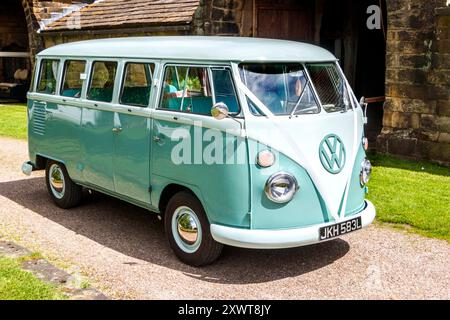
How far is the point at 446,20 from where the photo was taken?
902 centimetres

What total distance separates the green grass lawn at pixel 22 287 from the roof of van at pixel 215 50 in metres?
2.45

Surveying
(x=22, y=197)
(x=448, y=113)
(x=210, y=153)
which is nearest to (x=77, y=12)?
(x=22, y=197)

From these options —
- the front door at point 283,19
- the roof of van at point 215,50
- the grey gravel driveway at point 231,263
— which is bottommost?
the grey gravel driveway at point 231,263

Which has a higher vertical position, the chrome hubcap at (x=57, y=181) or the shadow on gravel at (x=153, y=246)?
the chrome hubcap at (x=57, y=181)

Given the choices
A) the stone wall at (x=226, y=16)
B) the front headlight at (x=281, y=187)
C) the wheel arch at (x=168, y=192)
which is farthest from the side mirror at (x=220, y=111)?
the stone wall at (x=226, y=16)

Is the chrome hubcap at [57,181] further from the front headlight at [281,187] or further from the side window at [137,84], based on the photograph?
the front headlight at [281,187]

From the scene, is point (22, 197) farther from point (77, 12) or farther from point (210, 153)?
point (77, 12)

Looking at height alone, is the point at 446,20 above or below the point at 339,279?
above

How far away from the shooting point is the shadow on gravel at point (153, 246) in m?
5.22

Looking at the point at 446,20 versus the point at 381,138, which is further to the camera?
the point at 381,138

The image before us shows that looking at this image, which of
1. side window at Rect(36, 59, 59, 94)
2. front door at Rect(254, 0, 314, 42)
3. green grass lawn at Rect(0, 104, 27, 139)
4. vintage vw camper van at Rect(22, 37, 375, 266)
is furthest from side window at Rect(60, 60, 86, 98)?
front door at Rect(254, 0, 314, 42)

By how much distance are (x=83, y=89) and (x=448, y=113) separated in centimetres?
602

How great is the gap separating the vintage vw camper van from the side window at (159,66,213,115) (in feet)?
0.03

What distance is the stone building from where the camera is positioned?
940cm
